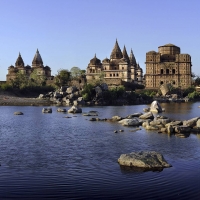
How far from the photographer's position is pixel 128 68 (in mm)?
112312

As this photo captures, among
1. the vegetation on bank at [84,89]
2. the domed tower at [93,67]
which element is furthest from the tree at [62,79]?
the domed tower at [93,67]

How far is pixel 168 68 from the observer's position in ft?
363

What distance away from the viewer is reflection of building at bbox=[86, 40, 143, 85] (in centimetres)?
11051

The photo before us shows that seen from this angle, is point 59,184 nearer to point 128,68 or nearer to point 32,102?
point 32,102

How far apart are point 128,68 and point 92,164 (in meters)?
98.6

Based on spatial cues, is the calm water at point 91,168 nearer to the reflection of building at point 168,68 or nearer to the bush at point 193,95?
the bush at point 193,95

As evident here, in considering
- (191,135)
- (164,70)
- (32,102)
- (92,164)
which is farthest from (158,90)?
(92,164)

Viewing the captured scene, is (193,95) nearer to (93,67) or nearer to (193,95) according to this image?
(193,95)

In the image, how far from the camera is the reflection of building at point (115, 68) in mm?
110506

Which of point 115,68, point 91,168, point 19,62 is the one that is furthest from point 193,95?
point 91,168

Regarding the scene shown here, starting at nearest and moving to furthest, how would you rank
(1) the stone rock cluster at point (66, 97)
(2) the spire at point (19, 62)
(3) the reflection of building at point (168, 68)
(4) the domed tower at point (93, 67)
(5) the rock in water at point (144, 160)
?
(5) the rock in water at point (144, 160), (1) the stone rock cluster at point (66, 97), (3) the reflection of building at point (168, 68), (4) the domed tower at point (93, 67), (2) the spire at point (19, 62)

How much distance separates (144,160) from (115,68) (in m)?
100

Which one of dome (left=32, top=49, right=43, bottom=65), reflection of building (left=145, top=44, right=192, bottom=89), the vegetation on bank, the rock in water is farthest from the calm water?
dome (left=32, top=49, right=43, bottom=65)

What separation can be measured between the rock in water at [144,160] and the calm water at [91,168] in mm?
362
